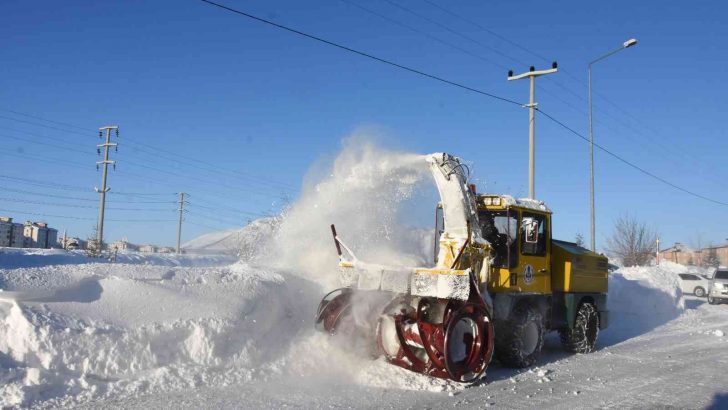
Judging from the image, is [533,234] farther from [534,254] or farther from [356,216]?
[356,216]

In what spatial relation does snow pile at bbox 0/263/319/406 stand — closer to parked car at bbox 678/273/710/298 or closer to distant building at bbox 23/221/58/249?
parked car at bbox 678/273/710/298

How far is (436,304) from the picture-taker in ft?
25.2

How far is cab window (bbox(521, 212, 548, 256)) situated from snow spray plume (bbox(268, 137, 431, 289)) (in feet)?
5.79

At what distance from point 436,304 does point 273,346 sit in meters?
2.55

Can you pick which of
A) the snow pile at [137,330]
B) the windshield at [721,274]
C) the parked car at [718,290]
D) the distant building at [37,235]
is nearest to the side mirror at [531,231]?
the snow pile at [137,330]

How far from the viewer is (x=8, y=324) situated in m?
6.60

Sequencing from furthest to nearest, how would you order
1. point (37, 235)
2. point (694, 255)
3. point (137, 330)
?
point (694, 255)
point (37, 235)
point (137, 330)

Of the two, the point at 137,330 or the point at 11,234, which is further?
the point at 11,234

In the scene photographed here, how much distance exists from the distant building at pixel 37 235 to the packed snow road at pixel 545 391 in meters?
73.6

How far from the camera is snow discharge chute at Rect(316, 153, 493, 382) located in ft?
24.7

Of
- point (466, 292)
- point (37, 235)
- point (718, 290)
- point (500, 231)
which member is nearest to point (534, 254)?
point (500, 231)

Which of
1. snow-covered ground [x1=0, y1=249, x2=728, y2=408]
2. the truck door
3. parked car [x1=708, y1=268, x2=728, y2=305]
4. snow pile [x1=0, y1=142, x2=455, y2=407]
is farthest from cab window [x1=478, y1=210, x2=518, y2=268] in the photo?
parked car [x1=708, y1=268, x2=728, y2=305]

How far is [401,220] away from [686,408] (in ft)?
17.3

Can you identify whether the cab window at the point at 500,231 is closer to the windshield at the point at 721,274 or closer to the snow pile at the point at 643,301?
the snow pile at the point at 643,301
